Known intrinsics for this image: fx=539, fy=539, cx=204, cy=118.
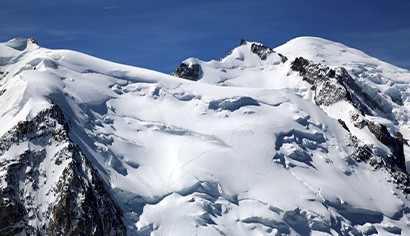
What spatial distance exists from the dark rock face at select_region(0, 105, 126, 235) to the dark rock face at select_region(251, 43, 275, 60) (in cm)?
6545

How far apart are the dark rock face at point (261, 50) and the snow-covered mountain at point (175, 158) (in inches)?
1008

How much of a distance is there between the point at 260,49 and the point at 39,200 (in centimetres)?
7422

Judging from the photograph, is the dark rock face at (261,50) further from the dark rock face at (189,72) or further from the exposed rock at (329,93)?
the exposed rock at (329,93)

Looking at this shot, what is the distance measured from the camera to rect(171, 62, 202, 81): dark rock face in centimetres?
10650

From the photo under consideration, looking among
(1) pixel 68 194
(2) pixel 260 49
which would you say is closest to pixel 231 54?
(2) pixel 260 49

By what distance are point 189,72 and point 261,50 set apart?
18345mm

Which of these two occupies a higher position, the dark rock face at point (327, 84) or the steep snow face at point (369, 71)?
the dark rock face at point (327, 84)

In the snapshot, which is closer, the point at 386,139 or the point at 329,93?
the point at 386,139

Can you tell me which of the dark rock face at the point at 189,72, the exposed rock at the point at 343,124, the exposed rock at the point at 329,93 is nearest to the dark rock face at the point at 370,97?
the exposed rock at the point at 329,93

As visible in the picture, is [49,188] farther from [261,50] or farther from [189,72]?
[261,50]

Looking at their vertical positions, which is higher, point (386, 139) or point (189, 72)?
point (189, 72)

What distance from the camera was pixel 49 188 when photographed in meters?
→ 52.3

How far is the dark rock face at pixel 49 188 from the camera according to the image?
5003cm

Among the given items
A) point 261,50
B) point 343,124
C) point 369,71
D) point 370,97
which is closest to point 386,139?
point 343,124
